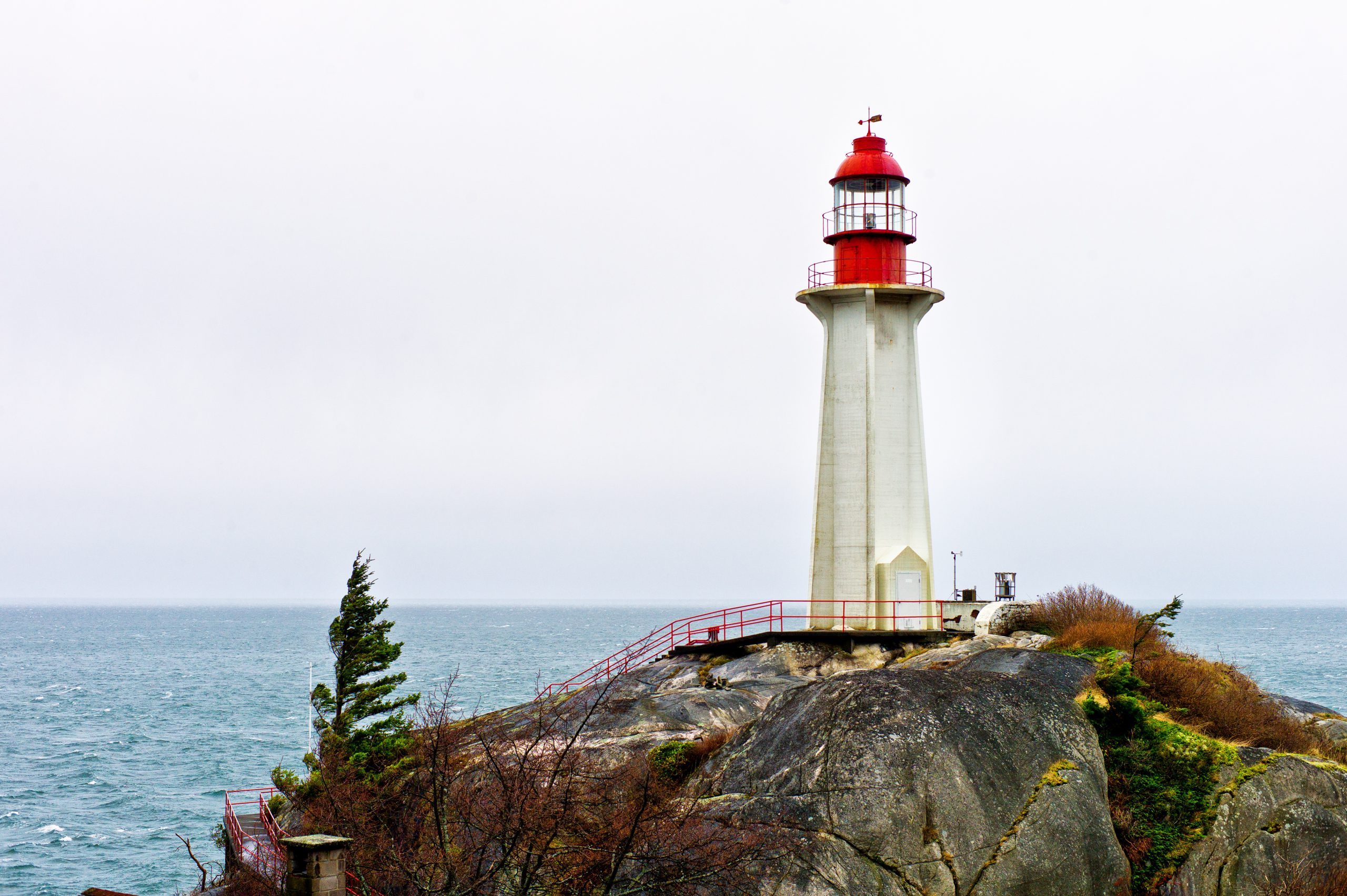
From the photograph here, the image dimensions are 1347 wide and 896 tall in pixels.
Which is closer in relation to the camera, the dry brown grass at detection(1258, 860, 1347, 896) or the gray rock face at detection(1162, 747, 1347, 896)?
the dry brown grass at detection(1258, 860, 1347, 896)

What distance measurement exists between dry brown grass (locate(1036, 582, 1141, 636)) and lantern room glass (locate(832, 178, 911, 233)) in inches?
455

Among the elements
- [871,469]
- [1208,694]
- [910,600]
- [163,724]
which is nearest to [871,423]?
[871,469]

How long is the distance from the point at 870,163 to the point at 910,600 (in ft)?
42.1

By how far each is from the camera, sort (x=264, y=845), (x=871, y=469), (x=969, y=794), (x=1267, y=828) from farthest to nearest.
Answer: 1. (x=871, y=469)
2. (x=264, y=845)
3. (x=1267, y=828)
4. (x=969, y=794)

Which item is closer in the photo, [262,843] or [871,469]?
[262,843]

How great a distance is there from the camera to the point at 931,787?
19.4m

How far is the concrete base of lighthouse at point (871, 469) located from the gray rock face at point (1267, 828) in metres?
14.0

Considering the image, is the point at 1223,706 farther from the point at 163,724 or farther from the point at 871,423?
the point at 163,724

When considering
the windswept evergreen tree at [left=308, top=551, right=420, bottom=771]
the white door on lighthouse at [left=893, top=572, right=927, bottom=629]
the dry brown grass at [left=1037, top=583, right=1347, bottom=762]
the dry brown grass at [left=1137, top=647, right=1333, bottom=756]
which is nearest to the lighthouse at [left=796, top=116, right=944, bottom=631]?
the white door on lighthouse at [left=893, top=572, right=927, bottom=629]

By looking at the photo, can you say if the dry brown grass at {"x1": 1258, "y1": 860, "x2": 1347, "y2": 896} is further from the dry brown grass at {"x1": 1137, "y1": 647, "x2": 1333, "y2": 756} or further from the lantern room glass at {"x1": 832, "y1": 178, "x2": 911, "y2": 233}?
the lantern room glass at {"x1": 832, "y1": 178, "x2": 911, "y2": 233}

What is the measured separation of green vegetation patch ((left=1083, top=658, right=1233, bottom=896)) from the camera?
20781 millimetres

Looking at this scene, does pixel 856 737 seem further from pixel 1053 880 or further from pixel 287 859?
pixel 287 859

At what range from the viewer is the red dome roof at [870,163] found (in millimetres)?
36688

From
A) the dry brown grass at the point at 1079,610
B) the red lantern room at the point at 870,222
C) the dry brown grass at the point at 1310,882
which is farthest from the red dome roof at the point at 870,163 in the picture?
the dry brown grass at the point at 1310,882
